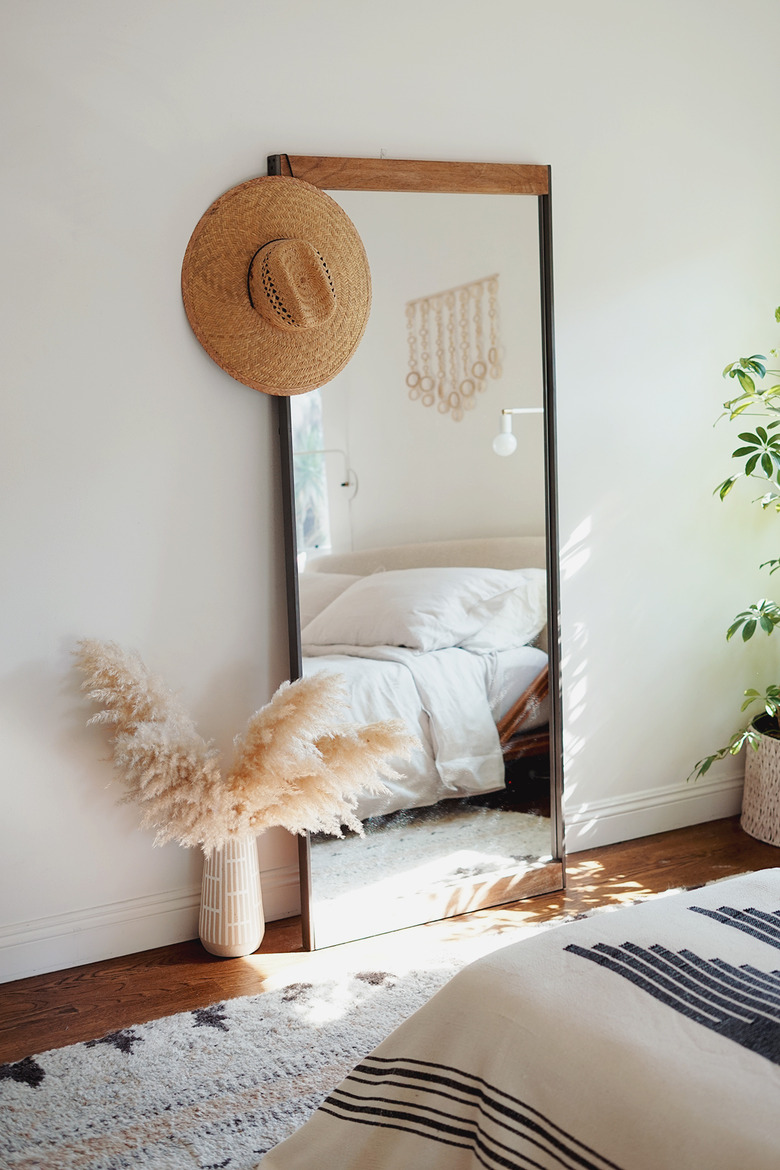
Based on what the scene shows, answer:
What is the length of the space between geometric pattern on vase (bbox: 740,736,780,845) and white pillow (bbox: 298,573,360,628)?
59.6 inches

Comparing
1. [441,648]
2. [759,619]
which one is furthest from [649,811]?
[441,648]

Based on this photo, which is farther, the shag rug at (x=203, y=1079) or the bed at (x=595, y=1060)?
the shag rug at (x=203, y=1079)

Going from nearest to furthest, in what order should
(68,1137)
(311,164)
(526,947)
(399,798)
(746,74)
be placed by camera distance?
(526,947), (68,1137), (311,164), (399,798), (746,74)

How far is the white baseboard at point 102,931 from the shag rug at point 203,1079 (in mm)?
353

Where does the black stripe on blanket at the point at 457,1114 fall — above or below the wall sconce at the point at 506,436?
below

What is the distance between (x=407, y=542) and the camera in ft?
8.24

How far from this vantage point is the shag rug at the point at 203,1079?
1680 millimetres

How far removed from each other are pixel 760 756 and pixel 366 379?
5.76ft

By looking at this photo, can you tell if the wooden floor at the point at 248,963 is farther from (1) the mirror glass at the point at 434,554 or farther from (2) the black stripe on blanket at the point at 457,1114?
(2) the black stripe on blanket at the point at 457,1114

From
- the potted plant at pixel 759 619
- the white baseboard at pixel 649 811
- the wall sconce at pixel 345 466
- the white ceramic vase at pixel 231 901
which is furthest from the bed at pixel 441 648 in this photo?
the potted plant at pixel 759 619

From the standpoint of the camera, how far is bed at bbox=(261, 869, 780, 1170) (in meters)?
1.00

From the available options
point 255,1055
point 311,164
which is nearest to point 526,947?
point 255,1055

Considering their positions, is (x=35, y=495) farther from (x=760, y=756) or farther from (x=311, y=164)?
(x=760, y=756)

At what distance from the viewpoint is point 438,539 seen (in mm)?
2541
